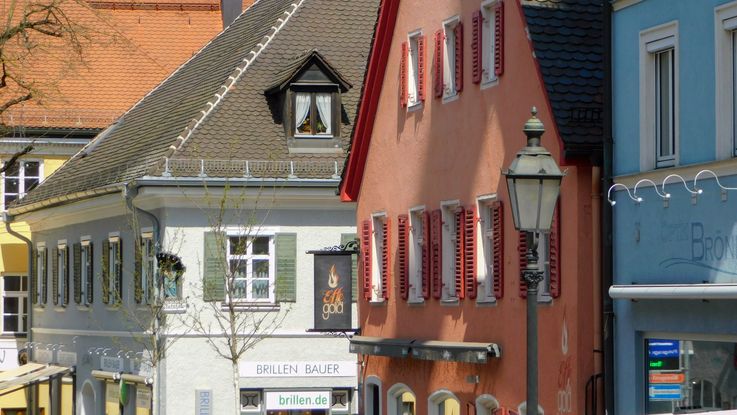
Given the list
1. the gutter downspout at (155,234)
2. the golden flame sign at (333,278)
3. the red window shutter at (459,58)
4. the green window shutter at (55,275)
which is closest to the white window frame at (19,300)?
the green window shutter at (55,275)

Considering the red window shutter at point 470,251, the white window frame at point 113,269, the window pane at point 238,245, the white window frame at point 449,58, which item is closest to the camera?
the red window shutter at point 470,251

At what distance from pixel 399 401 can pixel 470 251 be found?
15.8 ft

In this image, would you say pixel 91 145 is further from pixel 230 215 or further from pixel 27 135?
pixel 230 215

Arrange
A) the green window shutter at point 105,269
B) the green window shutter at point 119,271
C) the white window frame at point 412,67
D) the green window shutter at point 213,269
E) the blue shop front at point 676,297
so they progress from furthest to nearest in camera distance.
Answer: the green window shutter at point 105,269
the green window shutter at point 119,271
the green window shutter at point 213,269
the white window frame at point 412,67
the blue shop front at point 676,297

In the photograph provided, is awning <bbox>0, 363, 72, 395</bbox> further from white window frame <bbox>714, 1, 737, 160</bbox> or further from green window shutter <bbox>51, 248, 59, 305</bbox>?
white window frame <bbox>714, 1, 737, 160</bbox>

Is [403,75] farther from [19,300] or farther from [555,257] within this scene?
[19,300]

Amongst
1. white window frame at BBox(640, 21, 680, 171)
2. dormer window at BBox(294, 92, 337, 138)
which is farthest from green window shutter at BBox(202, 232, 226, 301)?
white window frame at BBox(640, 21, 680, 171)

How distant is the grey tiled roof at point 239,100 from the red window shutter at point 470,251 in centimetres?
1162

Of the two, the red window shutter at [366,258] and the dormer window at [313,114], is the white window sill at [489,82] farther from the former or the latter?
the dormer window at [313,114]

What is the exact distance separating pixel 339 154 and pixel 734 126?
777 inches

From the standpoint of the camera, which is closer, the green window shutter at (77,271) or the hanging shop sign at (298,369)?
the hanging shop sign at (298,369)

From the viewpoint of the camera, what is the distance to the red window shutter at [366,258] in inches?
1125

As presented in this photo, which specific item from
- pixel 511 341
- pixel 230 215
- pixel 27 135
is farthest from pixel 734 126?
pixel 27 135

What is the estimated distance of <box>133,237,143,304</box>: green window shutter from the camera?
113ft
